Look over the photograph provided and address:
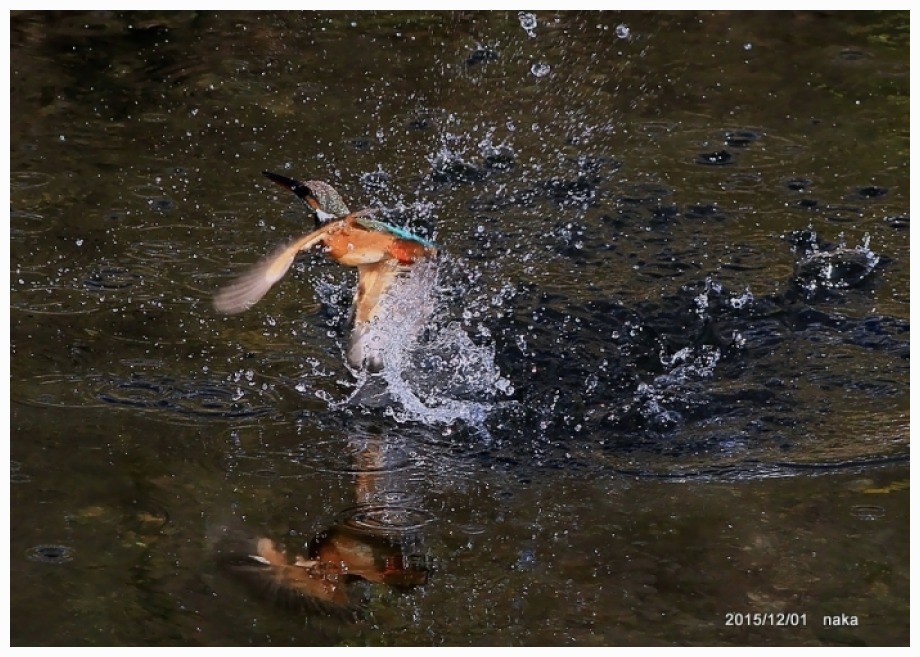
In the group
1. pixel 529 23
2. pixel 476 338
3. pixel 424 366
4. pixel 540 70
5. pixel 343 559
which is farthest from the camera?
pixel 529 23

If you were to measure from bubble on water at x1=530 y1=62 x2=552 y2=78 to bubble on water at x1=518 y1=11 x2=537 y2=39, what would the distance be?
0.75ft

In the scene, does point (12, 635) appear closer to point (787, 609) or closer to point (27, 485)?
point (27, 485)

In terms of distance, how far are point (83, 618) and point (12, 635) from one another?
190 mm

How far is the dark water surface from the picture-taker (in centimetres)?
345

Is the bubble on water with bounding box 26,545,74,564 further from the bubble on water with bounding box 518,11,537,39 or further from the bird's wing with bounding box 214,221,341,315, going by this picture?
the bubble on water with bounding box 518,11,537,39

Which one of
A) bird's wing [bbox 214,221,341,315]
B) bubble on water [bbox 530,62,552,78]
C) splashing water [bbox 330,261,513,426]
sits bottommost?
splashing water [bbox 330,261,513,426]

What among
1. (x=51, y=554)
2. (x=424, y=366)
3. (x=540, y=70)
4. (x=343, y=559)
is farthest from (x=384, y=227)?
(x=540, y=70)

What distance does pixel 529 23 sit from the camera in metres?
6.39

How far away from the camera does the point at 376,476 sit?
3934 mm

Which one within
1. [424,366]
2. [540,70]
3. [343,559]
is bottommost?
[343,559]

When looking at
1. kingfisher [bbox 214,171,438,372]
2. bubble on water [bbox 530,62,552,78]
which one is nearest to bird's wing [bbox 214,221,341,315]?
kingfisher [bbox 214,171,438,372]

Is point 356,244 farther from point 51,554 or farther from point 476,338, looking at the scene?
point 51,554

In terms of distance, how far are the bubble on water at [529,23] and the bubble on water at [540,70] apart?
9.0 inches

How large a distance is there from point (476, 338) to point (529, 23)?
2378mm
